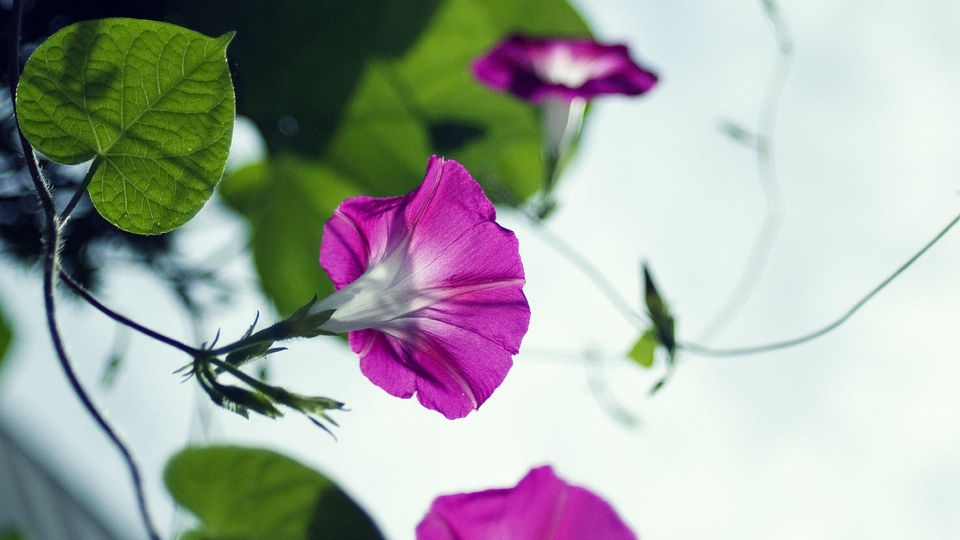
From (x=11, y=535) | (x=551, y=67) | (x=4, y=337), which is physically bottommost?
(x=11, y=535)

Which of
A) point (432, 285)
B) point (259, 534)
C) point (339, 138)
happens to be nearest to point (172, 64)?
point (432, 285)

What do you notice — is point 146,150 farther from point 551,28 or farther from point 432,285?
point 551,28

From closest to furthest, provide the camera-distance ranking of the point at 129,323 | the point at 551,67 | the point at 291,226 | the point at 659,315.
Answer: the point at 129,323 → the point at 659,315 → the point at 551,67 → the point at 291,226

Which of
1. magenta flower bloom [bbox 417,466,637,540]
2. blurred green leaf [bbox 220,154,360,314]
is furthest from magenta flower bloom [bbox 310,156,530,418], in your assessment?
blurred green leaf [bbox 220,154,360,314]

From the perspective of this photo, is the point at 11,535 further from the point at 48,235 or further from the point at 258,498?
the point at 48,235

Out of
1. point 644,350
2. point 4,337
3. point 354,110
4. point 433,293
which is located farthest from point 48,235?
point 354,110

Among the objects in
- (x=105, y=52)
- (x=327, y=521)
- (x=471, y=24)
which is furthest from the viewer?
(x=471, y=24)

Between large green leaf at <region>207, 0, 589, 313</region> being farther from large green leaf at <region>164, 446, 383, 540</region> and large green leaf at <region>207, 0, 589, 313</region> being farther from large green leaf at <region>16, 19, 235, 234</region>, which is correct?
large green leaf at <region>16, 19, 235, 234</region>
